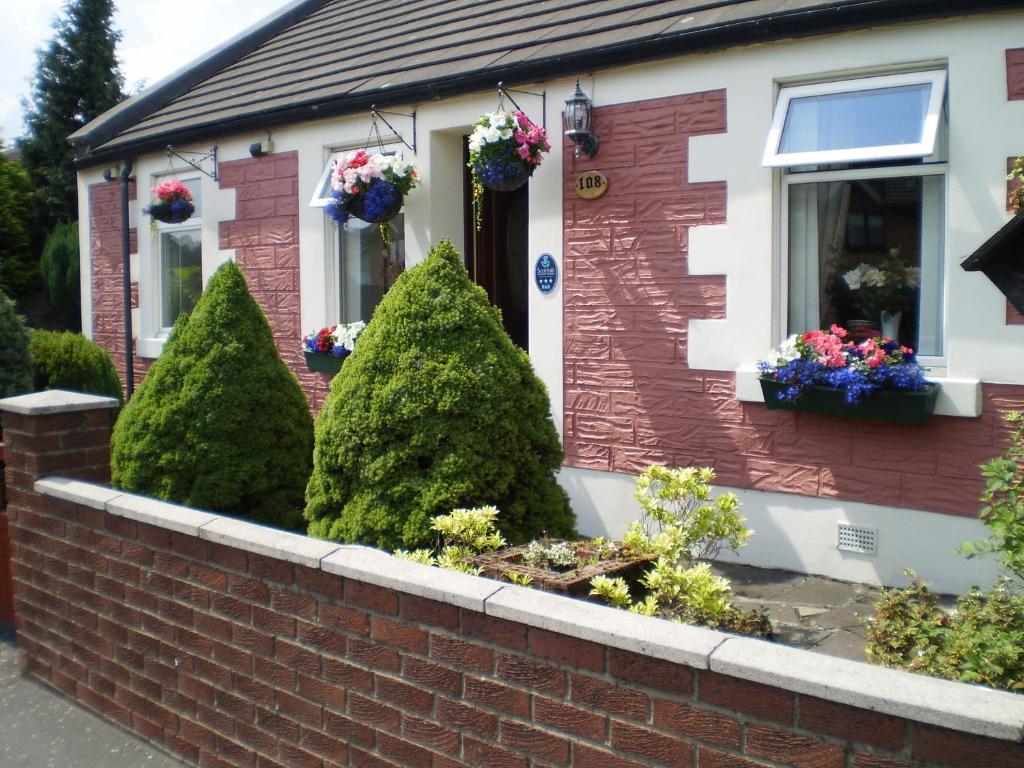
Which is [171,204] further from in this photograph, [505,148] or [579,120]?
[579,120]

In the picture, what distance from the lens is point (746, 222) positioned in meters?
5.82

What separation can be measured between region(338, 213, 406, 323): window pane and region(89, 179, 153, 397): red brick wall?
10.9 feet

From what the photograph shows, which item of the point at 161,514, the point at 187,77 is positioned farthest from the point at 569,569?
the point at 187,77

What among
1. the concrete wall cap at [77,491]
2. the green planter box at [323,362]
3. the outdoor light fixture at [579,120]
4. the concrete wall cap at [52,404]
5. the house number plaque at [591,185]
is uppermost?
the outdoor light fixture at [579,120]

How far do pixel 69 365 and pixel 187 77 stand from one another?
3873 millimetres

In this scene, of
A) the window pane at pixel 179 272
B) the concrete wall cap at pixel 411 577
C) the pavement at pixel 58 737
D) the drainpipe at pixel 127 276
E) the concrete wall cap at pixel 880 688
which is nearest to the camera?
the concrete wall cap at pixel 880 688

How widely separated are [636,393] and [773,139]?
5.81ft

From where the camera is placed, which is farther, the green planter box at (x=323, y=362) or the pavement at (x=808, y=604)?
the green planter box at (x=323, y=362)

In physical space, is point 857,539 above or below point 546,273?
below

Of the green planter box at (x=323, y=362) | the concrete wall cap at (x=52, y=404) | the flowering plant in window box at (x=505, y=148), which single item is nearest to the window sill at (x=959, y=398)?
the flowering plant in window box at (x=505, y=148)

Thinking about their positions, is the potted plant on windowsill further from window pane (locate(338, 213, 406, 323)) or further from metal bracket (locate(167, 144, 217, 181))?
metal bracket (locate(167, 144, 217, 181))

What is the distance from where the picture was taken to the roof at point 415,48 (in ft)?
18.7

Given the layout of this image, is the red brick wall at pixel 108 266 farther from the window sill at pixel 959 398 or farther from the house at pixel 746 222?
the window sill at pixel 959 398

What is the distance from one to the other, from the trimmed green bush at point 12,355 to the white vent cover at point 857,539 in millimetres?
6968
